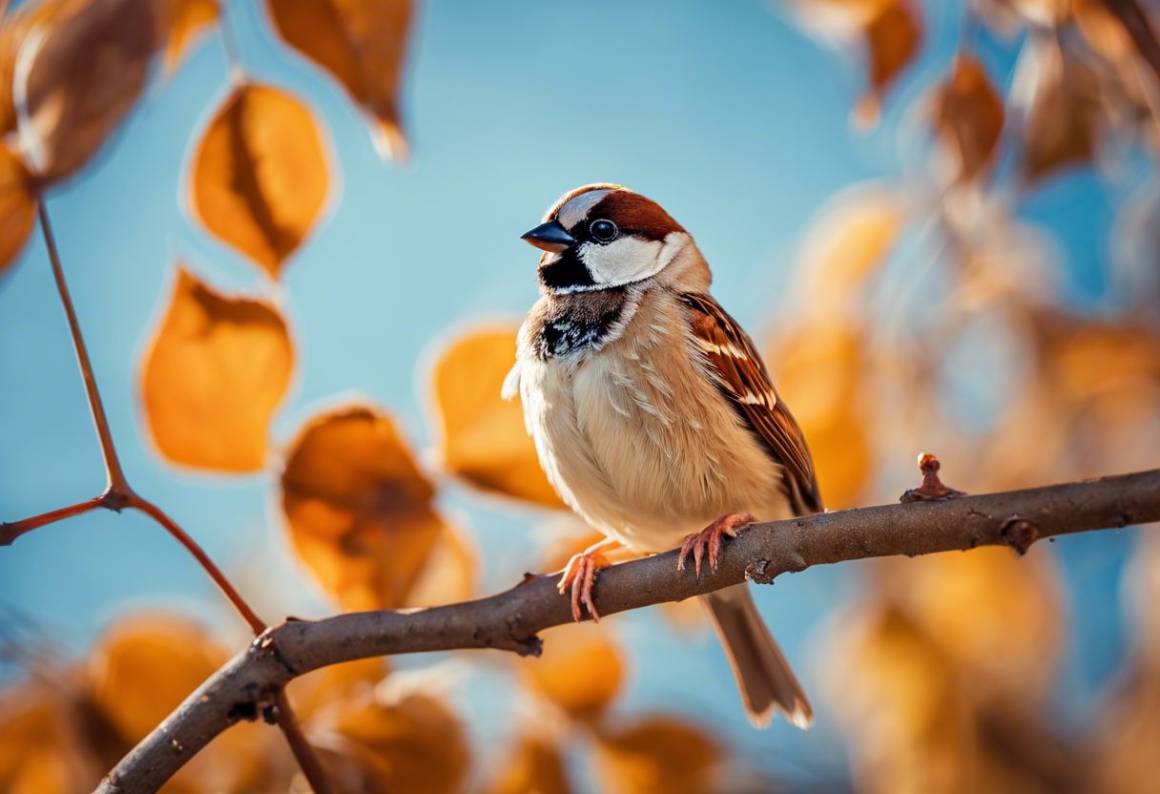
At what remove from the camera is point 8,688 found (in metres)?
1.64

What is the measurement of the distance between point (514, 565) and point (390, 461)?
2.09 feet

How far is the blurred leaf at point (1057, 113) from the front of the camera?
4.80 ft

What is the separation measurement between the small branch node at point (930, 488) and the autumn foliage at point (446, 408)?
1.44 ft

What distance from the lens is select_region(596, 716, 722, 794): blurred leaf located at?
1455 millimetres

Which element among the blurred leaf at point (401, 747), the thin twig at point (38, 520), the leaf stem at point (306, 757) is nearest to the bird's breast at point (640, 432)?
the blurred leaf at point (401, 747)

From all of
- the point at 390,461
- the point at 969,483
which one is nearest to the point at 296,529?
the point at 390,461

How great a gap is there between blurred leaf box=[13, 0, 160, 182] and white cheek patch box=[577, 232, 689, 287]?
101 cm

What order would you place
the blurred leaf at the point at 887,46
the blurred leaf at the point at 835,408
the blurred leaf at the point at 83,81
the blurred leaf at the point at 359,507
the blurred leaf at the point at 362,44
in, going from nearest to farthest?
1. the blurred leaf at the point at 83,81
2. the blurred leaf at the point at 362,44
3. the blurred leaf at the point at 359,507
4. the blurred leaf at the point at 887,46
5. the blurred leaf at the point at 835,408

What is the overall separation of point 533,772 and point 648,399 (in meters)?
0.64

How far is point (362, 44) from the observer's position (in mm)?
1174

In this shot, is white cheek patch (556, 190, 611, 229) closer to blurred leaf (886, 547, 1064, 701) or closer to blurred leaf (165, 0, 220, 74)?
blurred leaf (165, 0, 220, 74)

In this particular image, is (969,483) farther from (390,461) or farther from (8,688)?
(8,688)

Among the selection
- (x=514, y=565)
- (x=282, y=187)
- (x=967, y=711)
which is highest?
(x=282, y=187)

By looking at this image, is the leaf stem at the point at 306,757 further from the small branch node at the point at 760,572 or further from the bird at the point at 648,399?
the bird at the point at 648,399
